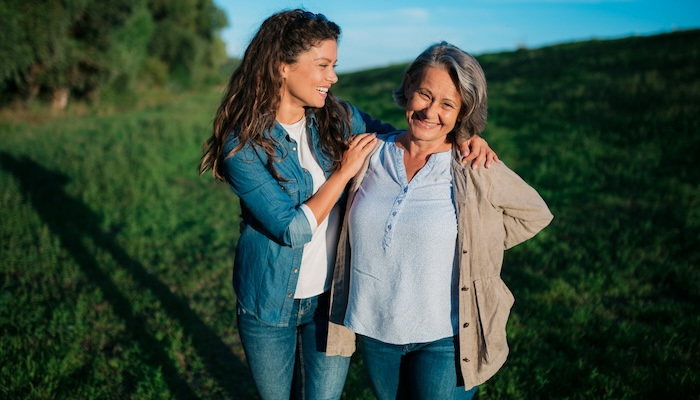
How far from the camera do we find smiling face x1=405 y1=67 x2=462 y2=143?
2.24m

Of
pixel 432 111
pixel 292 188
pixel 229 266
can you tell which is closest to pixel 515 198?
pixel 432 111

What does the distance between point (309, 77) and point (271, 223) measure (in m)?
0.76

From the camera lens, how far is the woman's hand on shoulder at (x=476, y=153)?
2.23 meters

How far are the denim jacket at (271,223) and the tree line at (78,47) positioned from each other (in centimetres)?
1422

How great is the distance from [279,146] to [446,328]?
1186 millimetres

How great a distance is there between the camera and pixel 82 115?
68.0 feet

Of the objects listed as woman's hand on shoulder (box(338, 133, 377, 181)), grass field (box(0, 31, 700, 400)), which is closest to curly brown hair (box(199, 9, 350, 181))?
woman's hand on shoulder (box(338, 133, 377, 181))

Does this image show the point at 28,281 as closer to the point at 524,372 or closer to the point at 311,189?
the point at 311,189

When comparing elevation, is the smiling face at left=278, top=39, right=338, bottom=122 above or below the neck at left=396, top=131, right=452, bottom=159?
above

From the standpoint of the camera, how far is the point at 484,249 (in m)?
2.23

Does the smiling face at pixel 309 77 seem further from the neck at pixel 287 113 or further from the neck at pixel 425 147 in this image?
the neck at pixel 425 147

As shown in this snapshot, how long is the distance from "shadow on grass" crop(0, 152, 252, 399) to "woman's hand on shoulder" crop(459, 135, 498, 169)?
2803 millimetres

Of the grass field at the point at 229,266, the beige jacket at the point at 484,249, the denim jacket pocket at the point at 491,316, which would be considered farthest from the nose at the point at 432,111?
the grass field at the point at 229,266

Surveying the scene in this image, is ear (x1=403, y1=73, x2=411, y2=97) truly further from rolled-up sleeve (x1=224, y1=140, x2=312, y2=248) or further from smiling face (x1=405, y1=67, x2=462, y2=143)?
rolled-up sleeve (x1=224, y1=140, x2=312, y2=248)
